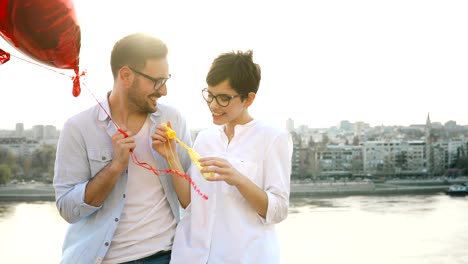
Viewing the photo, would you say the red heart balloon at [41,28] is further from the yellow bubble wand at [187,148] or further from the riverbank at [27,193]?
the riverbank at [27,193]

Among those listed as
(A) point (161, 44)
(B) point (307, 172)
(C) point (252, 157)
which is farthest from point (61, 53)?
(B) point (307, 172)

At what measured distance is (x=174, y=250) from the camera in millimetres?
751

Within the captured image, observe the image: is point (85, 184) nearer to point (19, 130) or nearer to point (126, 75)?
point (126, 75)

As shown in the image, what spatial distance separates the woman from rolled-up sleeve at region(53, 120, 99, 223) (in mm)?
101

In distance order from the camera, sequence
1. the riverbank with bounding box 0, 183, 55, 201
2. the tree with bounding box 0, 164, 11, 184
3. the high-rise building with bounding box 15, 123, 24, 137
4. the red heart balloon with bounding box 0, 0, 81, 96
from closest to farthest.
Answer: the red heart balloon with bounding box 0, 0, 81, 96
the riverbank with bounding box 0, 183, 55, 201
the tree with bounding box 0, 164, 11, 184
the high-rise building with bounding box 15, 123, 24, 137

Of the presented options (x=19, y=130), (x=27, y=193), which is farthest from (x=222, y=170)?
(x=19, y=130)

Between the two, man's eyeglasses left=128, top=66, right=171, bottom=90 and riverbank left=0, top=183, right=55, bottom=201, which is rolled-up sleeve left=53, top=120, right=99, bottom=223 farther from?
riverbank left=0, top=183, right=55, bottom=201

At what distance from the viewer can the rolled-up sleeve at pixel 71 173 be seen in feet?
2.41

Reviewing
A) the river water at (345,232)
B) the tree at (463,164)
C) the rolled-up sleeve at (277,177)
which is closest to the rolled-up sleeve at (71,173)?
the rolled-up sleeve at (277,177)

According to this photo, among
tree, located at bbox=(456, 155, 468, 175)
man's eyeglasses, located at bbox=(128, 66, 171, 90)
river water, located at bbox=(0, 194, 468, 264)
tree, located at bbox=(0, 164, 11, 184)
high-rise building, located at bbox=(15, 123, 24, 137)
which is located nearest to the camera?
man's eyeglasses, located at bbox=(128, 66, 171, 90)

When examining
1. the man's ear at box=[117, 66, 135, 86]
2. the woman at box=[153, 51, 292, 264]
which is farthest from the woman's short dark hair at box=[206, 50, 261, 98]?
the man's ear at box=[117, 66, 135, 86]

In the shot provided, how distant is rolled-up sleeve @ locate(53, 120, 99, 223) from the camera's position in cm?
73

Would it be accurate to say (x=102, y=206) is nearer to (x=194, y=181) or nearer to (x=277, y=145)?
(x=194, y=181)

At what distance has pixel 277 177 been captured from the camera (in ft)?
2.35
